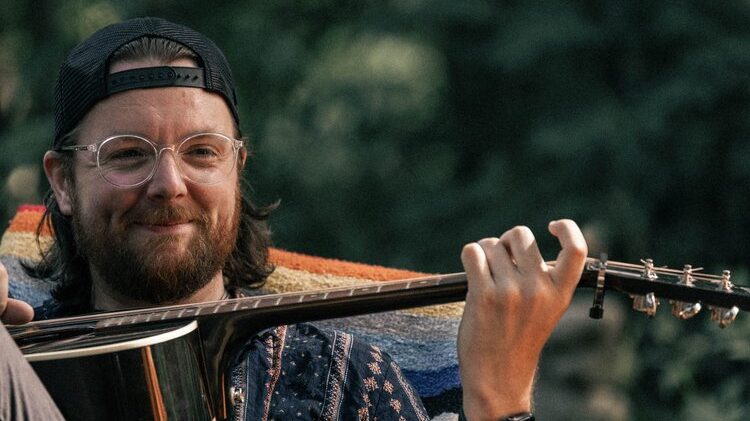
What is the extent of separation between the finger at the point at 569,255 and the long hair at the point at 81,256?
0.94m

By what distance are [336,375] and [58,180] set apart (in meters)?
0.80

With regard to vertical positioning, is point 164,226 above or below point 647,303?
above

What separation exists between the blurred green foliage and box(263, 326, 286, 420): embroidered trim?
1499 mm

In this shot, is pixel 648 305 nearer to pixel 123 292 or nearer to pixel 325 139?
pixel 123 292

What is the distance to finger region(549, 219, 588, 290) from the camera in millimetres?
1464

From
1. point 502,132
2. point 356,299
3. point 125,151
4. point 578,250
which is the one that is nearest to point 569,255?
point 578,250

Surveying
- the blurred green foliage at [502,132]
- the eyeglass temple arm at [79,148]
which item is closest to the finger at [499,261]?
the eyeglass temple arm at [79,148]

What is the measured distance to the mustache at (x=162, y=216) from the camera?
6.26 feet

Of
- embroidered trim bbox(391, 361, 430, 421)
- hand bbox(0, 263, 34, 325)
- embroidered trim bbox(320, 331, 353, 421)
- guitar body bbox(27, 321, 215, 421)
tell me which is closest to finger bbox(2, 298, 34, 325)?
hand bbox(0, 263, 34, 325)

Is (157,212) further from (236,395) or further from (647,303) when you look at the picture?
(647,303)

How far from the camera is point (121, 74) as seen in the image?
1.99 m

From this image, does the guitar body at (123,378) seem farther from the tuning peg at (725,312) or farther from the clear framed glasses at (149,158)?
the tuning peg at (725,312)

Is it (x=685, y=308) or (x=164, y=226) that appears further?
(x=164, y=226)

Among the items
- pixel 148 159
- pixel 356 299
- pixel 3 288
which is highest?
pixel 148 159
